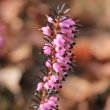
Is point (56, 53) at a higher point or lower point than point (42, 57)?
lower

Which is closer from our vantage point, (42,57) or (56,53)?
(56,53)

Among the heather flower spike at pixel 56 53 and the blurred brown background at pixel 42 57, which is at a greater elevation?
the blurred brown background at pixel 42 57

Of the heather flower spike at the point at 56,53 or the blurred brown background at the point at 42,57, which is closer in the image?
the heather flower spike at the point at 56,53

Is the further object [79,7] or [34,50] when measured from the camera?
[79,7]

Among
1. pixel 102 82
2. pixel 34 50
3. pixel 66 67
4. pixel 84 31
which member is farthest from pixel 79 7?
pixel 66 67

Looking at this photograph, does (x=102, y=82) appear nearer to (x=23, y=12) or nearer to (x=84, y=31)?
(x=84, y=31)
